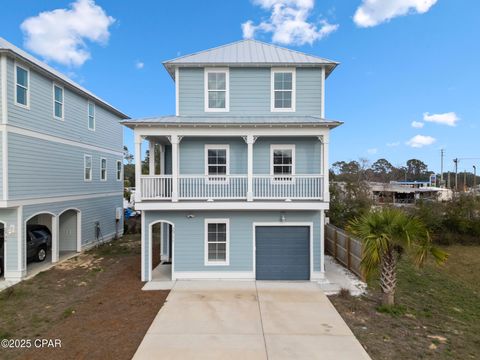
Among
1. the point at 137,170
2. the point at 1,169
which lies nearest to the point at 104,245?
the point at 1,169

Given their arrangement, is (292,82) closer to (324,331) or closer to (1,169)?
(324,331)

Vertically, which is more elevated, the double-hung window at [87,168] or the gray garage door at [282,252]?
the double-hung window at [87,168]

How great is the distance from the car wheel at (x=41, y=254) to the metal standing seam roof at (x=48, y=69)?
770 cm

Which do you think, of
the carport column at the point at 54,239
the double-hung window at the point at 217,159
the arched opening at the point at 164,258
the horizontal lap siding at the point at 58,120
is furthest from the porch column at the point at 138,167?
the carport column at the point at 54,239

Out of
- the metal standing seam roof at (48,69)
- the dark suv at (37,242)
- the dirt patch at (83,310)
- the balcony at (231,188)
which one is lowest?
the dirt patch at (83,310)

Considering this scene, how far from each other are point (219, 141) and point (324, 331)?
7.33 m

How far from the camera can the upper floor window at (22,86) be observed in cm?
1074

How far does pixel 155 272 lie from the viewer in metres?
11.3

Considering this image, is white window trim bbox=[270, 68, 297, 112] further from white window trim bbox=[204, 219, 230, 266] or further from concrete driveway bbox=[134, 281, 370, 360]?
concrete driveway bbox=[134, 281, 370, 360]

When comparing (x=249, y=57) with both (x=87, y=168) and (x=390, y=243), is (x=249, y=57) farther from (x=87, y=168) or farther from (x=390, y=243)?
(x=87, y=168)

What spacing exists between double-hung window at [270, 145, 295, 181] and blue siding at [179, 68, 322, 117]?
4.83 ft

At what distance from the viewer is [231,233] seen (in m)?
10.5

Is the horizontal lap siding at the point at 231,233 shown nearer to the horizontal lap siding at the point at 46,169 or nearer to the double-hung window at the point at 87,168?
the horizontal lap siding at the point at 46,169

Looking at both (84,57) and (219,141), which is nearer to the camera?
(219,141)
